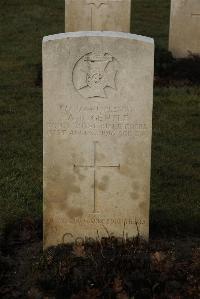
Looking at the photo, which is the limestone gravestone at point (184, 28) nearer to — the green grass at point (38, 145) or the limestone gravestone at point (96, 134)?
the green grass at point (38, 145)

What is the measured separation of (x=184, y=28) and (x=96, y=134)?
7.17 m

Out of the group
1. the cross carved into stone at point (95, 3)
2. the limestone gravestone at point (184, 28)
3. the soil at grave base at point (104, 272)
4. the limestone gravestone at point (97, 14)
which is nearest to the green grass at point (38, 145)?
the soil at grave base at point (104, 272)

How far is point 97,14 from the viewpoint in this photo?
461 inches

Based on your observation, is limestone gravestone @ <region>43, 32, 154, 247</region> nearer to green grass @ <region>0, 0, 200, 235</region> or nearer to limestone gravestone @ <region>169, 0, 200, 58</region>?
green grass @ <region>0, 0, 200, 235</region>

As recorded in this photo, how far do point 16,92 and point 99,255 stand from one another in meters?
5.82

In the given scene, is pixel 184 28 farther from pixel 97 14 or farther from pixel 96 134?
pixel 96 134

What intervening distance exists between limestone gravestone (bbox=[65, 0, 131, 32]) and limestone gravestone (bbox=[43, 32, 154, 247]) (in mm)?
6875

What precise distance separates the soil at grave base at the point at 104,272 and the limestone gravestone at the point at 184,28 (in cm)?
706

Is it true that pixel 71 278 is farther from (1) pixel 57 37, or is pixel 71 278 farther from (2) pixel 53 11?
(2) pixel 53 11

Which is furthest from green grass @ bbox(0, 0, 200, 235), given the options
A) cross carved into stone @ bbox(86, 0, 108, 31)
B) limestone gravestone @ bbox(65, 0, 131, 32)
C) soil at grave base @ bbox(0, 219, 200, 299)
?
cross carved into stone @ bbox(86, 0, 108, 31)

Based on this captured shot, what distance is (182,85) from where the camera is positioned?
10.6 metres

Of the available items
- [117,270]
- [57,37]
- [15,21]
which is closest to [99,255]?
[117,270]

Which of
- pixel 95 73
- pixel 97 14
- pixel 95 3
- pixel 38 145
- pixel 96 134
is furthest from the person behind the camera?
pixel 97 14

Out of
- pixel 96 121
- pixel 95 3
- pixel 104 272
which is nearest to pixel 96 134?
pixel 96 121
